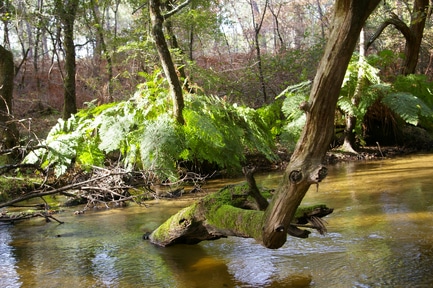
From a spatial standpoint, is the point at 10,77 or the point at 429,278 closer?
the point at 429,278

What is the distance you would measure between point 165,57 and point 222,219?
148 inches

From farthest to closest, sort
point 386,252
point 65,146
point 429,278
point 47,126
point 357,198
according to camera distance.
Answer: point 47,126
point 65,146
point 357,198
point 386,252
point 429,278

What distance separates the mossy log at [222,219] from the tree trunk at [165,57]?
3.10 meters

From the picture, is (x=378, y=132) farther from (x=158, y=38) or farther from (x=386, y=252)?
(x=386, y=252)

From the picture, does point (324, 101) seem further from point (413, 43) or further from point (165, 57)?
point (413, 43)

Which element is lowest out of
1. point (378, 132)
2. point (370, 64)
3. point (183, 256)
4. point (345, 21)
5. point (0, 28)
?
point (183, 256)

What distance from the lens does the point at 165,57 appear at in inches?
264

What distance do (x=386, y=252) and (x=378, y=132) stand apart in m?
7.34

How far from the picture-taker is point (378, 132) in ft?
34.1

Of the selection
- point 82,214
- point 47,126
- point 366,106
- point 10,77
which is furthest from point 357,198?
point 47,126

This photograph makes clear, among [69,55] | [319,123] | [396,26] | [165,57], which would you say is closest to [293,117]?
[165,57]

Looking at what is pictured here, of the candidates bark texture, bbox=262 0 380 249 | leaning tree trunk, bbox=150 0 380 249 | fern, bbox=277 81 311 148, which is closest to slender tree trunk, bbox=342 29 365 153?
fern, bbox=277 81 311 148

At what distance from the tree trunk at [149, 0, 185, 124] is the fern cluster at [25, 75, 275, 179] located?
0.16 metres

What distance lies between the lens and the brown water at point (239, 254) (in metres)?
3.21
